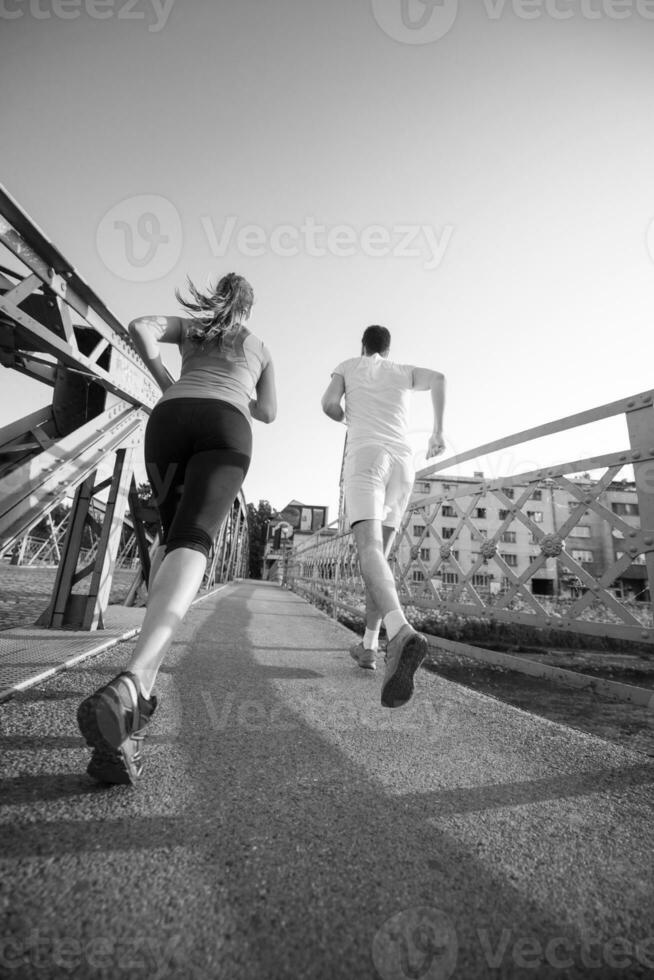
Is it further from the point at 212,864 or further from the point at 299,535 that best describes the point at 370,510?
the point at 299,535

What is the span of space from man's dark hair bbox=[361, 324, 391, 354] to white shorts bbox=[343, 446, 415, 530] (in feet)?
3.11

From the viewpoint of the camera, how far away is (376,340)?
119 inches

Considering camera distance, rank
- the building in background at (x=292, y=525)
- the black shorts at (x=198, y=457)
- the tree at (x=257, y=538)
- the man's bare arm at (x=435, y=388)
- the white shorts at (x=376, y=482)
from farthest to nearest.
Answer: the tree at (x=257, y=538) < the building in background at (x=292, y=525) < the man's bare arm at (x=435, y=388) < the white shorts at (x=376, y=482) < the black shorts at (x=198, y=457)

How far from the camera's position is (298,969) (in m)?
0.59

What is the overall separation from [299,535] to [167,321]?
1909 inches

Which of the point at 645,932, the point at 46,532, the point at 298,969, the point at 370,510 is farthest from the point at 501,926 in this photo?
the point at 46,532

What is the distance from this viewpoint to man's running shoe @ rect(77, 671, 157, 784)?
958 millimetres

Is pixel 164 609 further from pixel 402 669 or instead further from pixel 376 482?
pixel 376 482

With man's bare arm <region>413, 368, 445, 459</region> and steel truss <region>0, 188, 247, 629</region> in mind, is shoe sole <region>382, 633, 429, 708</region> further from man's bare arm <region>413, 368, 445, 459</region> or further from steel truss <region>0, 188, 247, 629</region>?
steel truss <region>0, 188, 247, 629</region>

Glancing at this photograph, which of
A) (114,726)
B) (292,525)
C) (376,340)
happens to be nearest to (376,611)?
(376,340)

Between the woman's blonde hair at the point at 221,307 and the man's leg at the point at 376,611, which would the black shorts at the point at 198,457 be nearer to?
the woman's blonde hair at the point at 221,307

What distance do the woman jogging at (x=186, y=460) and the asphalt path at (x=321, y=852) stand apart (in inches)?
7.5

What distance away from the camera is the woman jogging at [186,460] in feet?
3.37

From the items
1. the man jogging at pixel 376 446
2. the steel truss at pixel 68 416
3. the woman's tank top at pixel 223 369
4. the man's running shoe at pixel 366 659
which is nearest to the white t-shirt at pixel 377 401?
the man jogging at pixel 376 446
